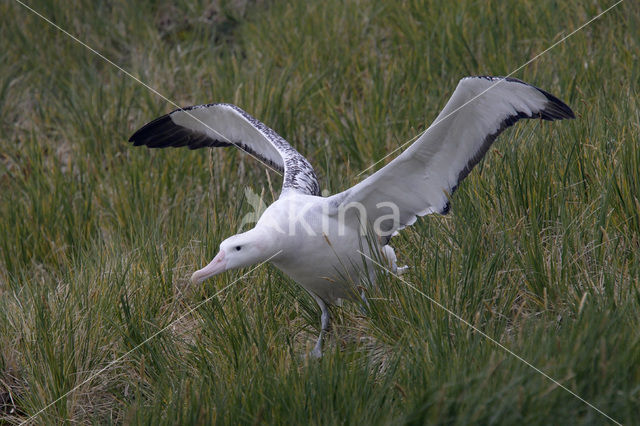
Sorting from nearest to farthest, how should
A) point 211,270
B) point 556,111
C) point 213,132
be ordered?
1. point 211,270
2. point 556,111
3. point 213,132

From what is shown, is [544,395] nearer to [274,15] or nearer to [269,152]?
[269,152]

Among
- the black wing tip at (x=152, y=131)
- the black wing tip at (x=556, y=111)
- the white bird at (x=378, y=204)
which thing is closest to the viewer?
the white bird at (x=378, y=204)

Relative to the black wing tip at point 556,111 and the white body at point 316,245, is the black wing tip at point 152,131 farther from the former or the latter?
the black wing tip at point 556,111

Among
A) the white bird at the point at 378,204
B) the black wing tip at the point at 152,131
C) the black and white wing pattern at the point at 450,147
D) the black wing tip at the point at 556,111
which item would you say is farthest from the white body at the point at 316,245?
the black wing tip at the point at 152,131

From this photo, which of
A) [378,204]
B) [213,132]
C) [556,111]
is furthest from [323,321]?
[213,132]

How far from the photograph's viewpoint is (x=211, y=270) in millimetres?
3723

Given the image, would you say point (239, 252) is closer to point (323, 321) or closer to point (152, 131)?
point (323, 321)

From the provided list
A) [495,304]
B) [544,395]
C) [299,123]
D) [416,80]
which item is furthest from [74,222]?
[544,395]

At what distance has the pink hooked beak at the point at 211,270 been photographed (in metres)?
3.69

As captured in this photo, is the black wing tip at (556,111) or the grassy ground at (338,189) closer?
the grassy ground at (338,189)

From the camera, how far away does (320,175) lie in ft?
20.3

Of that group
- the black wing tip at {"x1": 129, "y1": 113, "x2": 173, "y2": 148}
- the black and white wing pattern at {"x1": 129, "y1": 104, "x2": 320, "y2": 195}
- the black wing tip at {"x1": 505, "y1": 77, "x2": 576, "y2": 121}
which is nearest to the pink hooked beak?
the black and white wing pattern at {"x1": 129, "y1": 104, "x2": 320, "y2": 195}

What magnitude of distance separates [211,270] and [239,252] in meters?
0.15

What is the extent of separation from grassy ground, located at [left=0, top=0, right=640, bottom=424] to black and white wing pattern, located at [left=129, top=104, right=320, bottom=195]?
13.2 inches
